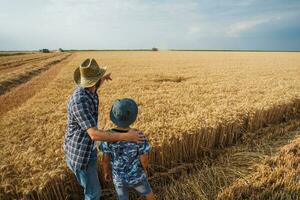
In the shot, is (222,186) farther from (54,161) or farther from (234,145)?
(54,161)

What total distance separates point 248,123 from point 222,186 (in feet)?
8.69

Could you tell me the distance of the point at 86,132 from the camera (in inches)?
141

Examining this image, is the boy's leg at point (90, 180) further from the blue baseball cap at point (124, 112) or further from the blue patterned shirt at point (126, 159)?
the blue baseball cap at point (124, 112)

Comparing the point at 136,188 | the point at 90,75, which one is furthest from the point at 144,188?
the point at 90,75

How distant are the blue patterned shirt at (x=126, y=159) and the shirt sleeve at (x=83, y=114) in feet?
1.01

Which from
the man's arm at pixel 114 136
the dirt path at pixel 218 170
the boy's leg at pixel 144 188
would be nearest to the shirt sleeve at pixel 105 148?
the man's arm at pixel 114 136

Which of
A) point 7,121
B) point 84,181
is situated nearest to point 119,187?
point 84,181

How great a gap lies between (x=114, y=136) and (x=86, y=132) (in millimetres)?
388

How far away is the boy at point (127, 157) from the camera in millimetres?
3443

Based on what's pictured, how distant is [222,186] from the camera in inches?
191

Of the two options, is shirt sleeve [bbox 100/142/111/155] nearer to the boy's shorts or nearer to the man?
the man

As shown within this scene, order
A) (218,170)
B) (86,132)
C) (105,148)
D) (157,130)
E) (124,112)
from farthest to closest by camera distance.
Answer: (157,130) < (218,170) < (105,148) < (86,132) < (124,112)

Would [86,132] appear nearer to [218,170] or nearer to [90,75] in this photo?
[90,75]

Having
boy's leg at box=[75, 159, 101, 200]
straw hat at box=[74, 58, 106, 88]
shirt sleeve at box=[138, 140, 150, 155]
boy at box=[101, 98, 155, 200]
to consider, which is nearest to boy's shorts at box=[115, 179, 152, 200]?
boy at box=[101, 98, 155, 200]
